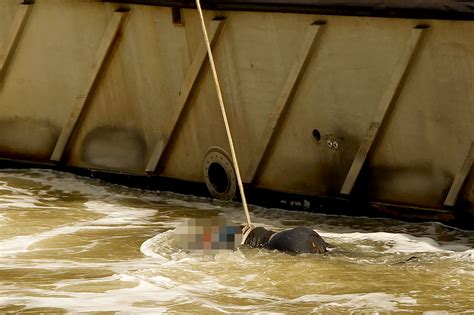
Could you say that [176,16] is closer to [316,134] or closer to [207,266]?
[316,134]

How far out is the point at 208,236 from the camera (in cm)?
1066

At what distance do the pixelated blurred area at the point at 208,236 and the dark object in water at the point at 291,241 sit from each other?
0.42 feet

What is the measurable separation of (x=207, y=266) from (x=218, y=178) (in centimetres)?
282

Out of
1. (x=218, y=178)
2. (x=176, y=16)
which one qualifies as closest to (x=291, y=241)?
(x=218, y=178)

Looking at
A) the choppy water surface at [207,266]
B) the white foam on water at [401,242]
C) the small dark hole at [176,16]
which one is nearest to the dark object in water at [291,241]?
the choppy water surface at [207,266]

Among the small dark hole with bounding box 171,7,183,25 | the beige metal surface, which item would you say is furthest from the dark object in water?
the beige metal surface

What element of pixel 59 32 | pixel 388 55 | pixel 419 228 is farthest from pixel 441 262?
pixel 59 32

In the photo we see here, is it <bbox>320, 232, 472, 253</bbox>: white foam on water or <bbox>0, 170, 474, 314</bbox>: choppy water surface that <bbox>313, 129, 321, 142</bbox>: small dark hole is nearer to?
<bbox>0, 170, 474, 314</bbox>: choppy water surface

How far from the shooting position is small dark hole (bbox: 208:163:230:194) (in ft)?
41.8

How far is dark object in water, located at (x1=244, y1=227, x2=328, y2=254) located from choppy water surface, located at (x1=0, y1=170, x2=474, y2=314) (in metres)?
0.11

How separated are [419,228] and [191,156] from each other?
2.51 metres

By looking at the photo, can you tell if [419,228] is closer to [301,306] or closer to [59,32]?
[301,306]

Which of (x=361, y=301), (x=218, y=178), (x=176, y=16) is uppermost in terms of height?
(x=176, y=16)

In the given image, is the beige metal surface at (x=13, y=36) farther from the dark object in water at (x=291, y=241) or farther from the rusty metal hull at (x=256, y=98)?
the dark object in water at (x=291, y=241)
